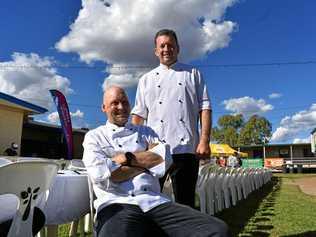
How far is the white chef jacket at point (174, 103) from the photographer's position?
9.59 ft

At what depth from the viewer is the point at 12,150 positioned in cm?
1728

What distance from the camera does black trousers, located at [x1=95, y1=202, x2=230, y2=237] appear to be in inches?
83.4

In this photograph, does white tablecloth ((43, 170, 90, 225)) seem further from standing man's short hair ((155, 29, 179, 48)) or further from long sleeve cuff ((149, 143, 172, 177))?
standing man's short hair ((155, 29, 179, 48))

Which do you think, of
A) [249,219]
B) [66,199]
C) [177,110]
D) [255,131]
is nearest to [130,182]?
[66,199]

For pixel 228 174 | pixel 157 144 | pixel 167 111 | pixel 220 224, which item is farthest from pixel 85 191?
pixel 228 174

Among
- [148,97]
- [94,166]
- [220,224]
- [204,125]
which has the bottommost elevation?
[220,224]

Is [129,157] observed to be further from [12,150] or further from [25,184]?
[12,150]

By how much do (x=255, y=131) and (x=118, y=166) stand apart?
2639 inches

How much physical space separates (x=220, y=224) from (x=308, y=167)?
41462mm

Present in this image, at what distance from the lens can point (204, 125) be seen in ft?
9.87

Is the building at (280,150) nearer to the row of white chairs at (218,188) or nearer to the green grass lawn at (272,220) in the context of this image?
the row of white chairs at (218,188)

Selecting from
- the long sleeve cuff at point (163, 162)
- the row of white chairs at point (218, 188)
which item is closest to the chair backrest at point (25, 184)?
the long sleeve cuff at point (163, 162)

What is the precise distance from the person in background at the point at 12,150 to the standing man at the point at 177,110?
15.2 metres

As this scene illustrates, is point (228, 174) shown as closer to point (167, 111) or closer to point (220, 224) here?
point (167, 111)
